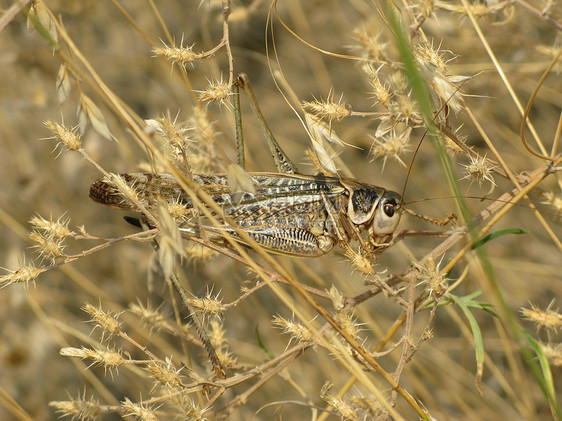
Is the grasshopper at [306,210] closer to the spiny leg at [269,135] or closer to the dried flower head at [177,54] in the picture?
the spiny leg at [269,135]

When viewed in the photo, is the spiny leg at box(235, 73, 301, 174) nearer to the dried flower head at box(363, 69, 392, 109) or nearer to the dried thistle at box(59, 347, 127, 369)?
the dried flower head at box(363, 69, 392, 109)

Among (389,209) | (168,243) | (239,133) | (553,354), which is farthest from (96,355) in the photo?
(553,354)

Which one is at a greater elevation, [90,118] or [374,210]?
[90,118]

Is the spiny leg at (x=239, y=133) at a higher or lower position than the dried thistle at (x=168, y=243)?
lower

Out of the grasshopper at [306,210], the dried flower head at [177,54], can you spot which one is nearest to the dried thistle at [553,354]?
the grasshopper at [306,210]

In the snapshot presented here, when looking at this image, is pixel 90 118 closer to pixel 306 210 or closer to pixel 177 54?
pixel 177 54

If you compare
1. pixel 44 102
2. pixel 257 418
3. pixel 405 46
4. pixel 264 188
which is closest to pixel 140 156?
pixel 44 102

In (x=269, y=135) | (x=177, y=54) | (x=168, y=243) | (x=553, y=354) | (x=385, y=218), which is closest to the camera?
(x=168, y=243)

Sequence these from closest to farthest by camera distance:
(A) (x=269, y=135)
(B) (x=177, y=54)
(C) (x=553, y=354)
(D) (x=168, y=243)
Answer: (D) (x=168, y=243) < (B) (x=177, y=54) < (C) (x=553, y=354) < (A) (x=269, y=135)

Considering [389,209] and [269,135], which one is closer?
[389,209]

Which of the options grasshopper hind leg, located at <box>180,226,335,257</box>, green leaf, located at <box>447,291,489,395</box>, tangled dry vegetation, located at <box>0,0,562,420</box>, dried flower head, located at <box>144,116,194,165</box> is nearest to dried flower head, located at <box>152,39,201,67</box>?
dried flower head, located at <box>144,116,194,165</box>

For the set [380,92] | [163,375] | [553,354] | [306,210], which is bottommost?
[553,354]
